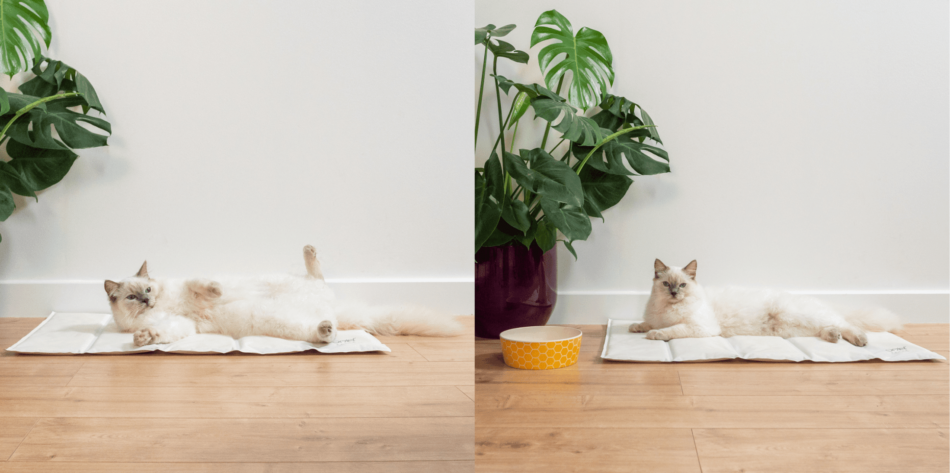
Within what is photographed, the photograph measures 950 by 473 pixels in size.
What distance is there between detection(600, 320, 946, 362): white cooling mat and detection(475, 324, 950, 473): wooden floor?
19 millimetres

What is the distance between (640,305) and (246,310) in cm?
122

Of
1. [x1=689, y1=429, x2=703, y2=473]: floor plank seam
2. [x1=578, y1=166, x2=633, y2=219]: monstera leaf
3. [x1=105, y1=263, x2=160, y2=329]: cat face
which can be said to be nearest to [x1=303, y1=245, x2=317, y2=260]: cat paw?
[x1=105, y1=263, x2=160, y2=329]: cat face

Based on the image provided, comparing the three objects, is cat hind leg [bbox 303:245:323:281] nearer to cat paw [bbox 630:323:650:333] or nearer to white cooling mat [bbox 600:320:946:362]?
white cooling mat [bbox 600:320:946:362]

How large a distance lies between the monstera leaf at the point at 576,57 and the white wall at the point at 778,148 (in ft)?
0.50

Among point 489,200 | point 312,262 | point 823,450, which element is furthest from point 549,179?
point 312,262

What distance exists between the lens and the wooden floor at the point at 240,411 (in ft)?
1.42

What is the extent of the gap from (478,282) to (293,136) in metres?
0.89

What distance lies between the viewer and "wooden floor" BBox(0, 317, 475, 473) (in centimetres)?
43

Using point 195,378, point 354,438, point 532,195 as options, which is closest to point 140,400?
point 195,378

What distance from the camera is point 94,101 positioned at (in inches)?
16.2

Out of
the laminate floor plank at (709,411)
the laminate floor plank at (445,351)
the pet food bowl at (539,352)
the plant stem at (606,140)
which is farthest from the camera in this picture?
the plant stem at (606,140)

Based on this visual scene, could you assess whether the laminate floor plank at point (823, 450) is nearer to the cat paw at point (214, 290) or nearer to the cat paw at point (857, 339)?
the cat paw at point (857, 339)

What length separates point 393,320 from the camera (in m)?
0.47

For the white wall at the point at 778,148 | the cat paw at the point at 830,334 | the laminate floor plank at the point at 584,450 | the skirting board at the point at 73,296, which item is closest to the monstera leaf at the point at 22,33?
the skirting board at the point at 73,296
